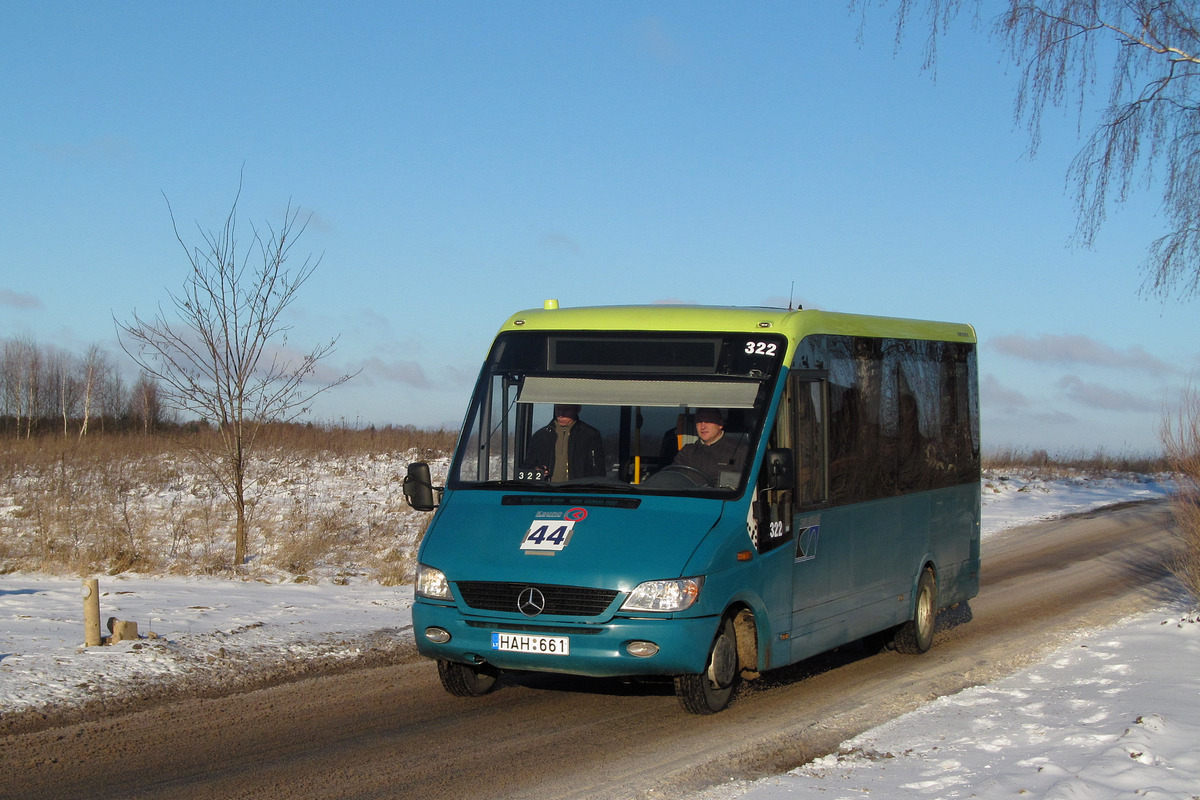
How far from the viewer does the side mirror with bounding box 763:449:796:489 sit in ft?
26.5

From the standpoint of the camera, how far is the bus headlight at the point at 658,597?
7344mm

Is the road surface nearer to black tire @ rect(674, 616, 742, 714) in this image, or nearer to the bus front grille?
black tire @ rect(674, 616, 742, 714)

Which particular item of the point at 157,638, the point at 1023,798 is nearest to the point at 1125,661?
the point at 1023,798

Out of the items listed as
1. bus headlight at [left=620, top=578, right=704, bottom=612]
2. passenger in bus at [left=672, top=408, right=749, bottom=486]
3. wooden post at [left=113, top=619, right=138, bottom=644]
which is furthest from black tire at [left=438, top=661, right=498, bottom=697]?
wooden post at [left=113, top=619, right=138, bottom=644]

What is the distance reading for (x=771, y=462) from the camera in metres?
8.08

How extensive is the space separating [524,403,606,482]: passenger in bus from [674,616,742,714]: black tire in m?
1.56

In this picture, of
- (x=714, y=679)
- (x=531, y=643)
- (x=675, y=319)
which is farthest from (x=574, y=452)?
(x=714, y=679)

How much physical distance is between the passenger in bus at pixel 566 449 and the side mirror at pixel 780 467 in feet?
4.17

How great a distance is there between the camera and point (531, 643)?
24.6ft

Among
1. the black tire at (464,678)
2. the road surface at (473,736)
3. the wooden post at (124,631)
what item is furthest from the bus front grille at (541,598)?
the wooden post at (124,631)

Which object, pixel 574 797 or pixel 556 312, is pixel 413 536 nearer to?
pixel 556 312

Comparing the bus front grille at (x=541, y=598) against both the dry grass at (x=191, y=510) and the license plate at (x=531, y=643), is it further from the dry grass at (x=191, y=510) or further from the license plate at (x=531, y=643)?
the dry grass at (x=191, y=510)

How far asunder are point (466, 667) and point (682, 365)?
2.73 meters

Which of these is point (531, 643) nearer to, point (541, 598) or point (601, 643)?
point (541, 598)
